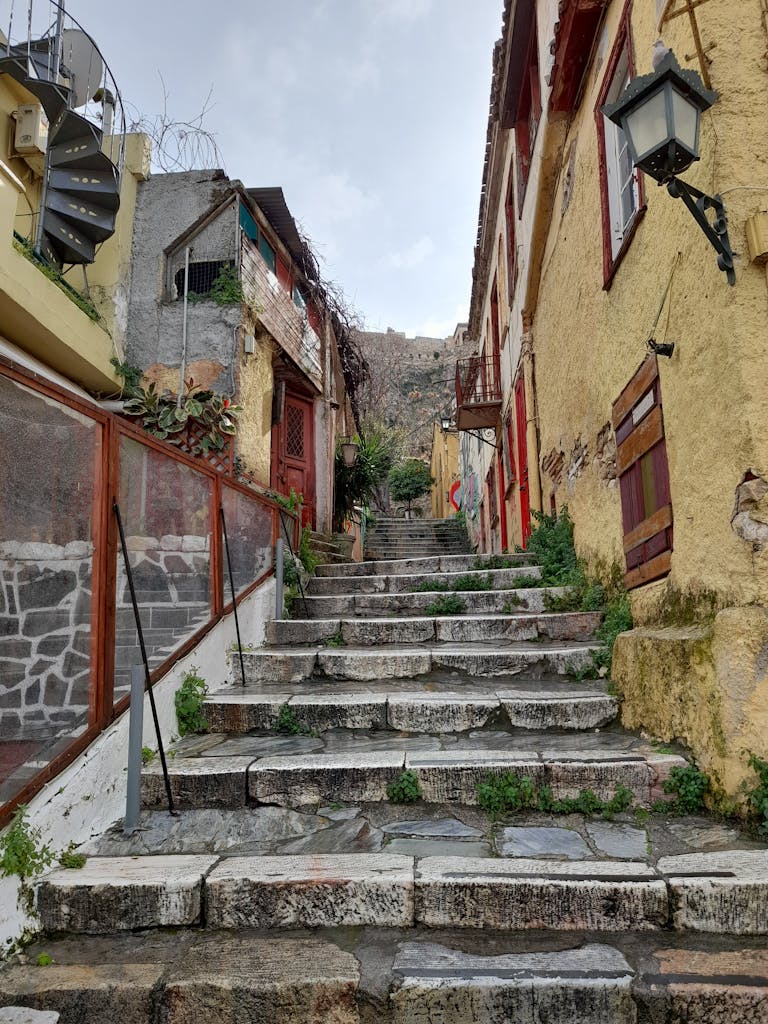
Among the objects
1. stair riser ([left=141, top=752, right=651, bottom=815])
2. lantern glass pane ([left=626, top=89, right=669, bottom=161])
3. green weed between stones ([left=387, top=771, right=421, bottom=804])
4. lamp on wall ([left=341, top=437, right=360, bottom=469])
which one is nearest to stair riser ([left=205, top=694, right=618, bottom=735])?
stair riser ([left=141, top=752, right=651, bottom=815])

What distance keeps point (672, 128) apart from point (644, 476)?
1893mm

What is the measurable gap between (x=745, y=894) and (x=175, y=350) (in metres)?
9.35

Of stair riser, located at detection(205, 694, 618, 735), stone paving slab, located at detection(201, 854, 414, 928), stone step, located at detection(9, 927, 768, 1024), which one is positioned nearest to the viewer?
stone step, located at detection(9, 927, 768, 1024)

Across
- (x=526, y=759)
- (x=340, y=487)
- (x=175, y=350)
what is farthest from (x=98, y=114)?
(x=526, y=759)

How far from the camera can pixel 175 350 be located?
31.7 ft

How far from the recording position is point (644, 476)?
3.92 meters

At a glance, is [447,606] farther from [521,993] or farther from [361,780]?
[521,993]

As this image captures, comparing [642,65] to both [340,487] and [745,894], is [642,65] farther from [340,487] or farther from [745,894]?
[340,487]

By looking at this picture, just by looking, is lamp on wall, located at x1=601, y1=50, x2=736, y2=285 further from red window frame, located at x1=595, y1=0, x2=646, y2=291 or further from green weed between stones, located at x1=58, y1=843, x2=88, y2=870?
green weed between stones, located at x1=58, y1=843, x2=88, y2=870

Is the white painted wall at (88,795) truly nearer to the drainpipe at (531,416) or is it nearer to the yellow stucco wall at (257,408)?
the drainpipe at (531,416)

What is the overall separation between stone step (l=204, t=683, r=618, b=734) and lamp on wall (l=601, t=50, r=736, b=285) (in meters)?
2.25

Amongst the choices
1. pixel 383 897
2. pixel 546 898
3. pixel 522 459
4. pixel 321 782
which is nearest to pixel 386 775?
pixel 321 782

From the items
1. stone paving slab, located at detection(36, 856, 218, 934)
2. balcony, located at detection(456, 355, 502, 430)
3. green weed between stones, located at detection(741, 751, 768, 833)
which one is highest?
balcony, located at detection(456, 355, 502, 430)

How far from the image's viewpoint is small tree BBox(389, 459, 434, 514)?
28438 millimetres
